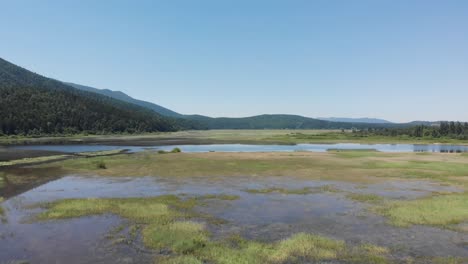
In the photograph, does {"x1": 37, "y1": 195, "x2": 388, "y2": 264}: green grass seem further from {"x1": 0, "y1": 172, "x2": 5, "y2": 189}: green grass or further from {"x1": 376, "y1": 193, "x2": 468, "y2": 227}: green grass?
{"x1": 0, "y1": 172, "x2": 5, "y2": 189}: green grass

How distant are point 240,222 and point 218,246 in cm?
482

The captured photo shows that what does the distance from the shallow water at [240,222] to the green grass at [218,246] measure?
1.03 meters

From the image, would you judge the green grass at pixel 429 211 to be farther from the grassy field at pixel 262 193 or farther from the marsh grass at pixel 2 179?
the marsh grass at pixel 2 179

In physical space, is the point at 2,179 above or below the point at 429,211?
below

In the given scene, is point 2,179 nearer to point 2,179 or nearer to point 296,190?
point 2,179

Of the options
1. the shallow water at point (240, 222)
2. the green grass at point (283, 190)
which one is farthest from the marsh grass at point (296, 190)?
the shallow water at point (240, 222)

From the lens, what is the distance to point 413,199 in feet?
92.2

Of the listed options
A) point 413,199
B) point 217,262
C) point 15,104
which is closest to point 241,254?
point 217,262

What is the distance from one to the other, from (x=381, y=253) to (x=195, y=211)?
1262 centimetres

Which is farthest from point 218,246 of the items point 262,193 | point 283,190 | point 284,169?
point 284,169

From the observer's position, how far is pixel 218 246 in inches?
665

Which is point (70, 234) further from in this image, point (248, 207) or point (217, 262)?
point (248, 207)

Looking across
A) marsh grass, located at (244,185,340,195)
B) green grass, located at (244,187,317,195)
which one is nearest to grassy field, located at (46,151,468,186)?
marsh grass, located at (244,185,340,195)

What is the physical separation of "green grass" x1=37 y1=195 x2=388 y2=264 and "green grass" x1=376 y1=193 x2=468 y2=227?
21.6 ft
